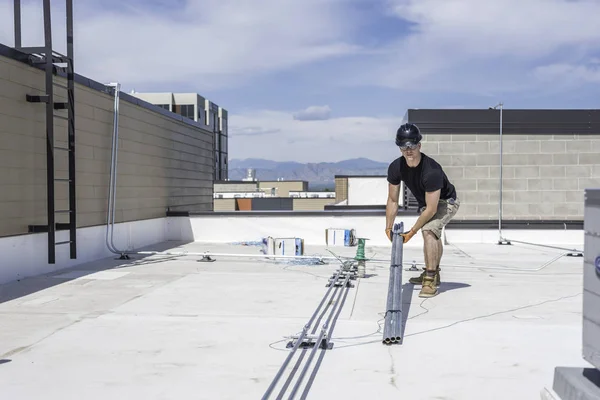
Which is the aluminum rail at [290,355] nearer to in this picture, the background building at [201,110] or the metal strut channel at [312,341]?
the metal strut channel at [312,341]

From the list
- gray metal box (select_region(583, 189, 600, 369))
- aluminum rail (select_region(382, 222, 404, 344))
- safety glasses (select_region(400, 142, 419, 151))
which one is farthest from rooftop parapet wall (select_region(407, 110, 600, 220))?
gray metal box (select_region(583, 189, 600, 369))

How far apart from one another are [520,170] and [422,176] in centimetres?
859

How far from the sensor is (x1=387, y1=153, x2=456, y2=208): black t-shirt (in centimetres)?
680

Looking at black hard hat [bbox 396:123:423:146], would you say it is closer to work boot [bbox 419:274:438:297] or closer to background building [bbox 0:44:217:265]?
work boot [bbox 419:274:438:297]

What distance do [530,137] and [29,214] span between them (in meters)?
11.5

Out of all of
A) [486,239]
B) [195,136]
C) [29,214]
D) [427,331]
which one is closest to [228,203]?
[195,136]

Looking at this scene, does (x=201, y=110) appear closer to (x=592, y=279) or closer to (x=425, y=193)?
(x=425, y=193)

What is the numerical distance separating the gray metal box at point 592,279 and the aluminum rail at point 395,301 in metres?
2.15

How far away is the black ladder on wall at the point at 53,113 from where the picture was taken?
8.91 meters

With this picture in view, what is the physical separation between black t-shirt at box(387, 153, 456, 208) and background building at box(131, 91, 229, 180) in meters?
68.9

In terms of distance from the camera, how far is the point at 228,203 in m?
43.0

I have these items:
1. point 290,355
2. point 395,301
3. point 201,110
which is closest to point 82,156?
point 395,301

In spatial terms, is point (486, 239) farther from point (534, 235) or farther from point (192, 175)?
point (192, 175)

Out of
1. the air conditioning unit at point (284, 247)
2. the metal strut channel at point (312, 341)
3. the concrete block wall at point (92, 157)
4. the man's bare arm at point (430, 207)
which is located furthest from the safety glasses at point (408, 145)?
the concrete block wall at point (92, 157)
